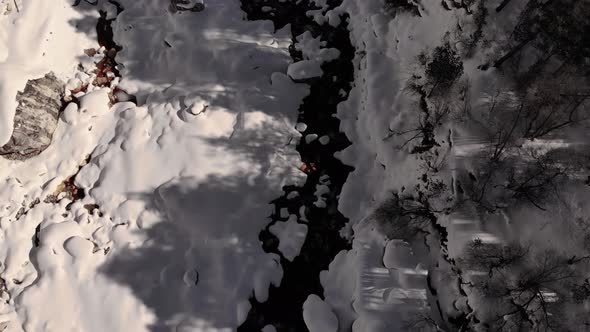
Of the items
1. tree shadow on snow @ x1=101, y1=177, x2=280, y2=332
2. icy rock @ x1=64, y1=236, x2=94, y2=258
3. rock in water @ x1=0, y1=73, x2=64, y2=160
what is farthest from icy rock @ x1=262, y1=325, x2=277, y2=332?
rock in water @ x1=0, y1=73, x2=64, y2=160

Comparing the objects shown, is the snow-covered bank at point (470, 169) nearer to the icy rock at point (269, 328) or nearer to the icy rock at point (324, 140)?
the icy rock at point (324, 140)

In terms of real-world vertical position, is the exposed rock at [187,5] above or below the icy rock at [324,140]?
above

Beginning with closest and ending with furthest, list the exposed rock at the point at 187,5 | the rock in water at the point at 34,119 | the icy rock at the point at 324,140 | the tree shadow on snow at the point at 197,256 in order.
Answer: the tree shadow on snow at the point at 197,256 < the rock in water at the point at 34,119 < the icy rock at the point at 324,140 < the exposed rock at the point at 187,5

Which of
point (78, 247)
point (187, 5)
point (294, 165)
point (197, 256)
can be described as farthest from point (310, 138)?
point (78, 247)

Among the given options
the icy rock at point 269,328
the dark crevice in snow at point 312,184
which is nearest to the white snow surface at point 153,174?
the dark crevice in snow at point 312,184

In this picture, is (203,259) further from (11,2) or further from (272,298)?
(11,2)

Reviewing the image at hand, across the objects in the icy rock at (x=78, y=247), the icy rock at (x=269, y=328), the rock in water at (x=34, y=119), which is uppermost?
the rock in water at (x=34, y=119)
